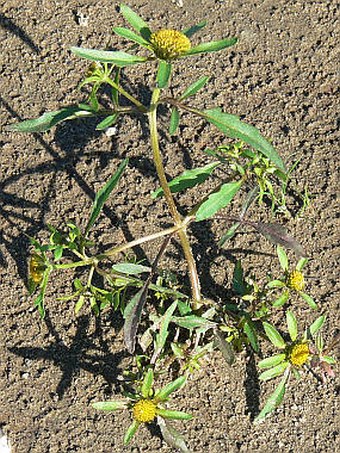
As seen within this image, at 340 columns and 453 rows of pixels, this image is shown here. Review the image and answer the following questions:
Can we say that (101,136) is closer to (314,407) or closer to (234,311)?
(234,311)

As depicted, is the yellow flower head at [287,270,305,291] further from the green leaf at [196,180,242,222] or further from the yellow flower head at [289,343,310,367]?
the green leaf at [196,180,242,222]

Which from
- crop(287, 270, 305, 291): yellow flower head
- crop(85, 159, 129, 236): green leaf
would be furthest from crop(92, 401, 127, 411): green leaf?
crop(287, 270, 305, 291): yellow flower head

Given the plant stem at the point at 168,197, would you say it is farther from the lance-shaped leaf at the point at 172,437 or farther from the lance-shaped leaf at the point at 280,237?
the lance-shaped leaf at the point at 172,437

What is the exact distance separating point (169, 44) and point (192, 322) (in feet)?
2.38

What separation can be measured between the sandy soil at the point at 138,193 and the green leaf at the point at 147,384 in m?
0.28

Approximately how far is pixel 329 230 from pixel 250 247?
0.25 m

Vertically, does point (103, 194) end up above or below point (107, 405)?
above

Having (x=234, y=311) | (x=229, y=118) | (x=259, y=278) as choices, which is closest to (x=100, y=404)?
(x=234, y=311)

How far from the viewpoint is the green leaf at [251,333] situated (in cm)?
207

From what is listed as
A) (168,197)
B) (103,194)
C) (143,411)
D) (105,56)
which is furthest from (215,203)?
(143,411)

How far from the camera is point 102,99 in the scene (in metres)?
2.55

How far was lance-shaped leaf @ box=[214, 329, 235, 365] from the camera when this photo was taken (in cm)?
202

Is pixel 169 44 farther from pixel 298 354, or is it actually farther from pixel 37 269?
pixel 298 354

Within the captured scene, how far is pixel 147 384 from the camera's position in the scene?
76.5 inches
